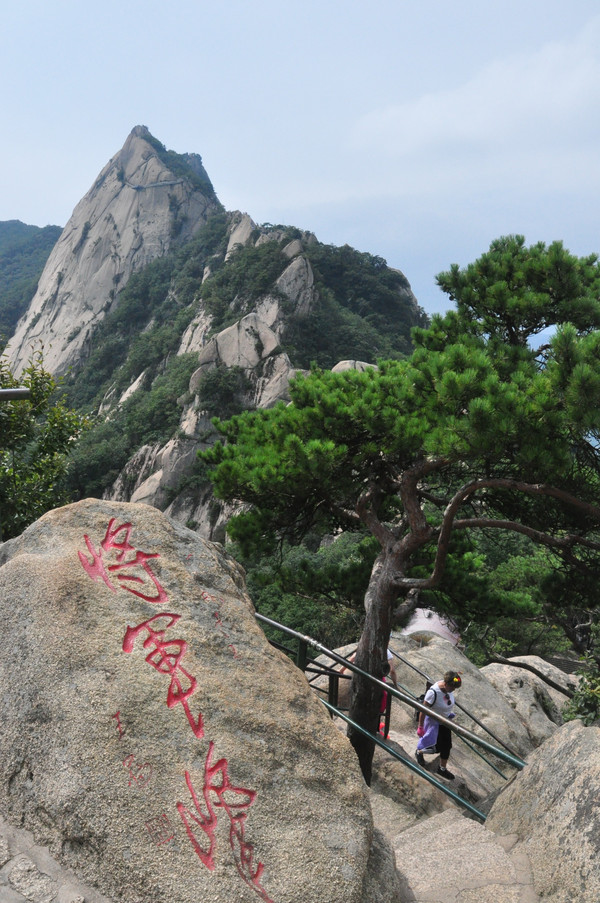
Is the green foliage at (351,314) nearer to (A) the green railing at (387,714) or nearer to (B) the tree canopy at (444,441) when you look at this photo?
(B) the tree canopy at (444,441)

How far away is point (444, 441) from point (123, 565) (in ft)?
8.78

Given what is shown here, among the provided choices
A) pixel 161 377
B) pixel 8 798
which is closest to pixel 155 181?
pixel 161 377

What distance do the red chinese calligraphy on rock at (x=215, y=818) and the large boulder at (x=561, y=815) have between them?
124 cm

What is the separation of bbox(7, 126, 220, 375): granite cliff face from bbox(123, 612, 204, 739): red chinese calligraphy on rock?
194 ft

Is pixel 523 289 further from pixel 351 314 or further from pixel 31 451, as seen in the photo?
pixel 351 314

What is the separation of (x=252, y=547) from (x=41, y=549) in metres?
4.01

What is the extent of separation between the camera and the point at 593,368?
4184 millimetres

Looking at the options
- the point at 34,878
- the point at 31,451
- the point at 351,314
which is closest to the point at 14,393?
the point at 34,878

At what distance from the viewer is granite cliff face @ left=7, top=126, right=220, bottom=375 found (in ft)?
205

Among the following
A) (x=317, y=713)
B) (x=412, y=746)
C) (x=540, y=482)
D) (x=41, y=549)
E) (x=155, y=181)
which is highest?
(x=155, y=181)

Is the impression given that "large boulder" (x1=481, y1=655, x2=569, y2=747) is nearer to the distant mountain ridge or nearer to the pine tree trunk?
the pine tree trunk

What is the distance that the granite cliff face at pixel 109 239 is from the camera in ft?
205

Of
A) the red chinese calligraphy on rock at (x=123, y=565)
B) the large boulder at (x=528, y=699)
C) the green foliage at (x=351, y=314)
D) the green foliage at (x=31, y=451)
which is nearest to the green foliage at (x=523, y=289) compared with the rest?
the red chinese calligraphy on rock at (x=123, y=565)

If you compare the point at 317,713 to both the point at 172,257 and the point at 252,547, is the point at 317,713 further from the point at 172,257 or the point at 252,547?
the point at 172,257
